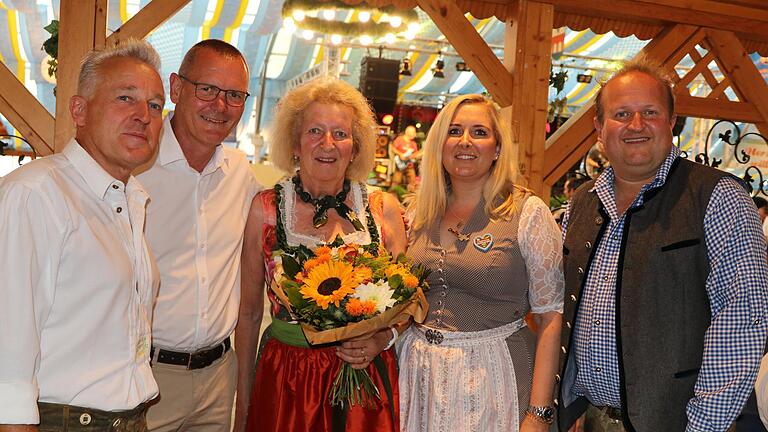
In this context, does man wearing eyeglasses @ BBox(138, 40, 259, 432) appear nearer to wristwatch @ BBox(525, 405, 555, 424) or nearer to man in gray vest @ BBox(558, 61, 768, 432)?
wristwatch @ BBox(525, 405, 555, 424)

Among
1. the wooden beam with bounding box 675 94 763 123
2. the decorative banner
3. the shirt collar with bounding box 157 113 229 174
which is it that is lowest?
the shirt collar with bounding box 157 113 229 174

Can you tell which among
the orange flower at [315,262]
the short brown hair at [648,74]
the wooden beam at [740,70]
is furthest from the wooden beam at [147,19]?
the wooden beam at [740,70]

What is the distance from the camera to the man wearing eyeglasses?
2.50 metres

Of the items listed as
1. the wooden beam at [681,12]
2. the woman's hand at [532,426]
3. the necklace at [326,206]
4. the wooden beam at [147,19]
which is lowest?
the woman's hand at [532,426]

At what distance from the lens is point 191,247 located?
2.55 metres

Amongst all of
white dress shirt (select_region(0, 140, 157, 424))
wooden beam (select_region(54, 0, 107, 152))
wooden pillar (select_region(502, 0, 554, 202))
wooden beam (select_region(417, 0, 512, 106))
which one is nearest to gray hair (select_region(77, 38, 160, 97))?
white dress shirt (select_region(0, 140, 157, 424))

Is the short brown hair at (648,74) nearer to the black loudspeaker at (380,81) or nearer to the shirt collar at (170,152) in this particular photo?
the shirt collar at (170,152)

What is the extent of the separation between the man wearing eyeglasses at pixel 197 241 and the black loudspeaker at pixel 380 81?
8.06m

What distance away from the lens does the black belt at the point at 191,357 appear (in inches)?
98.2

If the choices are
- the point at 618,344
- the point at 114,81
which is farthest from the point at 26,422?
the point at 618,344

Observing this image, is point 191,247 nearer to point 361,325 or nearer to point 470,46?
point 361,325

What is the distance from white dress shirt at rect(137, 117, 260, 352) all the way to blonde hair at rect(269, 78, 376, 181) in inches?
12.1

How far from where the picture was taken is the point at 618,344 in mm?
2363

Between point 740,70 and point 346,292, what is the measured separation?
4568 millimetres
